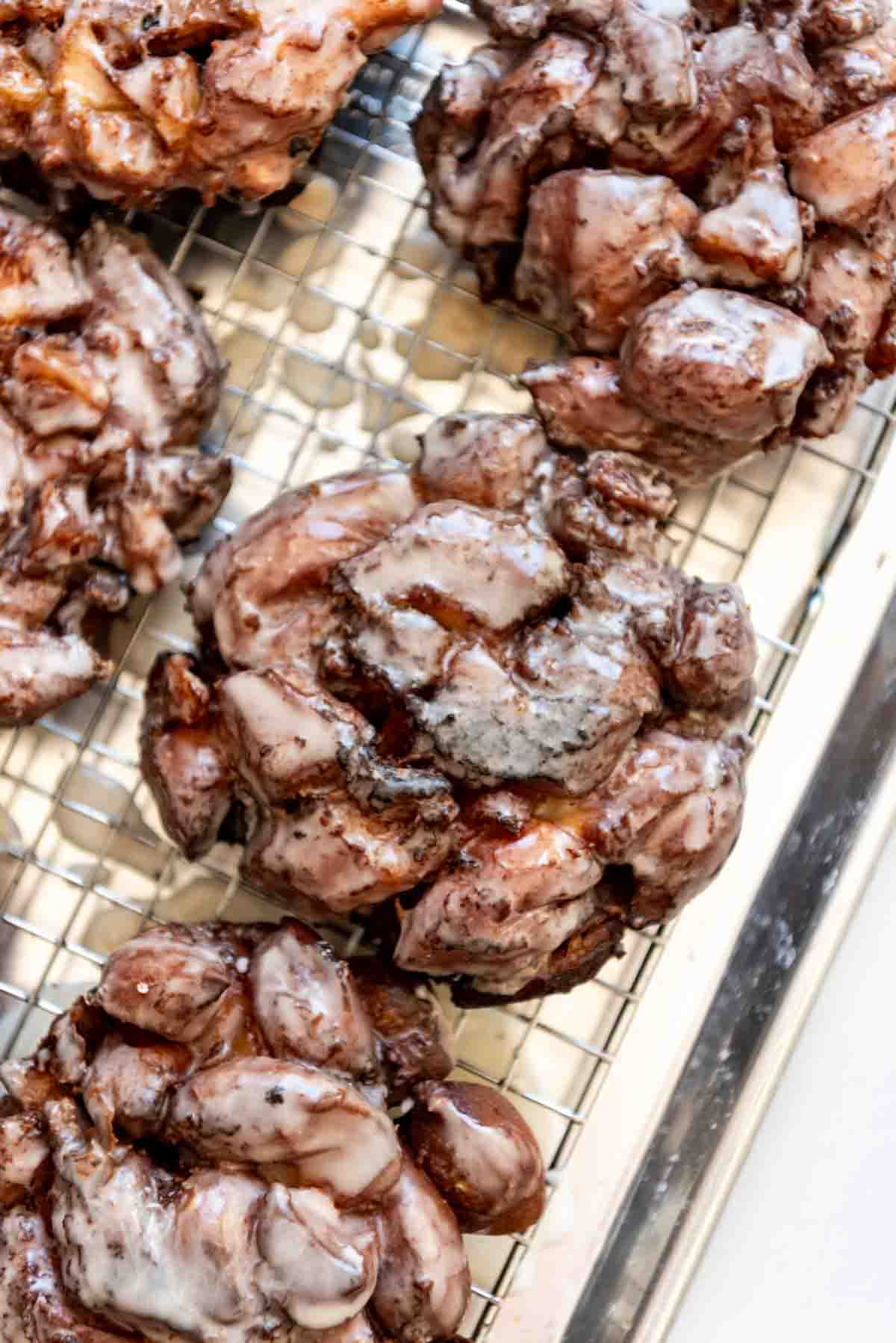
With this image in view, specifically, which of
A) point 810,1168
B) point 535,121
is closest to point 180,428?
point 535,121

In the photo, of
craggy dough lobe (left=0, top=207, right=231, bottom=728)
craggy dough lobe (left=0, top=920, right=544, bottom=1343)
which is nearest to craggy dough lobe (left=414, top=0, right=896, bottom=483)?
craggy dough lobe (left=0, top=207, right=231, bottom=728)

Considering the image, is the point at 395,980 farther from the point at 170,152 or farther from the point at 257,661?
the point at 170,152

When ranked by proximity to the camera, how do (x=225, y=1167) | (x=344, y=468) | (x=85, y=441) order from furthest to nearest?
(x=344, y=468), (x=85, y=441), (x=225, y=1167)

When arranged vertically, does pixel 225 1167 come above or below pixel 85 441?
below

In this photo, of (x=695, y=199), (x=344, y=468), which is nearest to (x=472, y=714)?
(x=344, y=468)

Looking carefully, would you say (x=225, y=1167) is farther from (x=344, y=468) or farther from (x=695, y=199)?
(x=695, y=199)

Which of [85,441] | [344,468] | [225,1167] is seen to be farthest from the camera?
[344,468]

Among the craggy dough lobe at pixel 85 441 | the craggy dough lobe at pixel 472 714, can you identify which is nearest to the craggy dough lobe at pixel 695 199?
the craggy dough lobe at pixel 472 714

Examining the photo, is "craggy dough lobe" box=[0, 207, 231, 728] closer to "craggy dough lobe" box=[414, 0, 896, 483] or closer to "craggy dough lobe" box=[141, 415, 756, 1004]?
"craggy dough lobe" box=[141, 415, 756, 1004]
